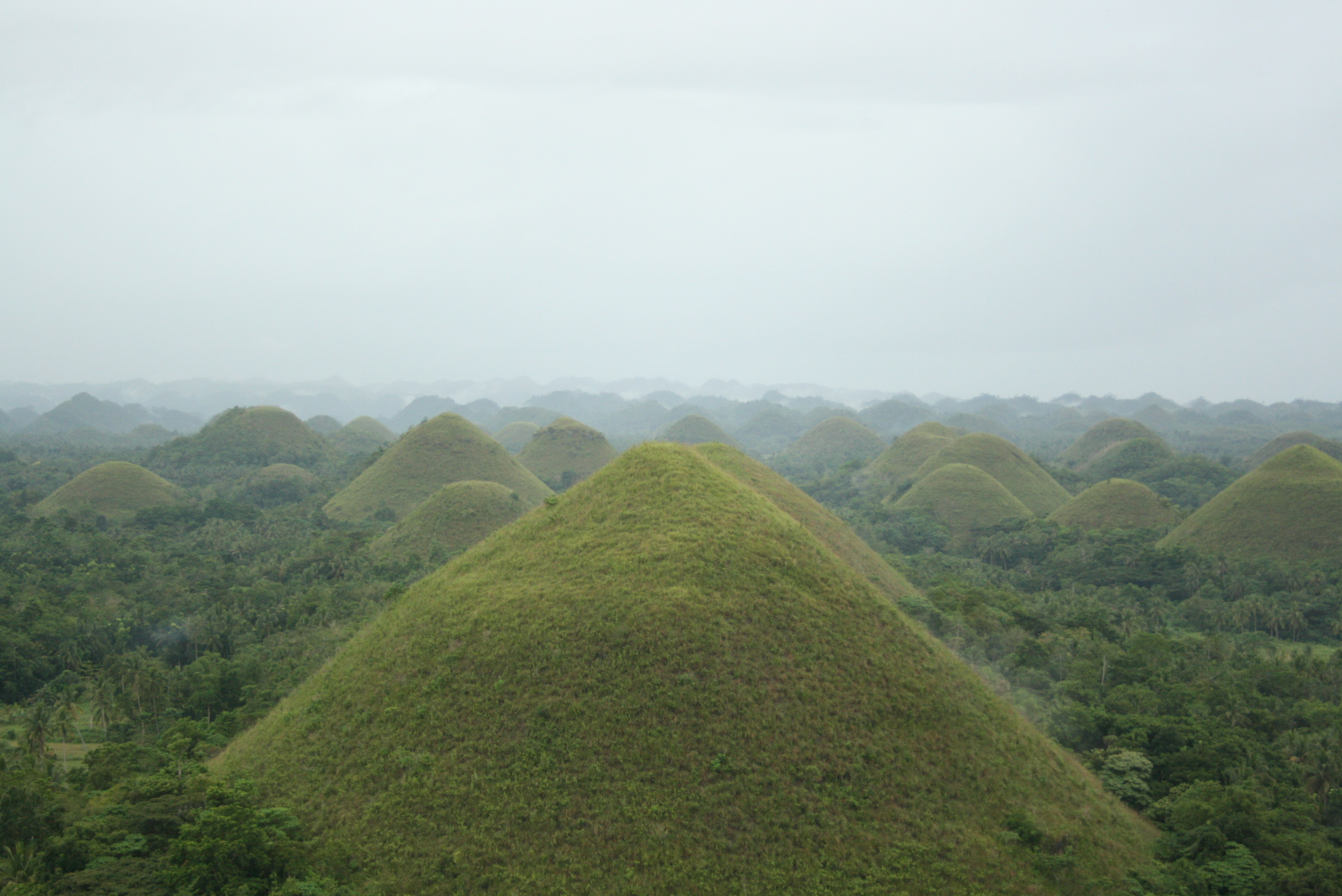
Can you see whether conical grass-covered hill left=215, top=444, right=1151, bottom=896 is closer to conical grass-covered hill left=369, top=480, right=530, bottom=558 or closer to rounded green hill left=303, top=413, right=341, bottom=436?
conical grass-covered hill left=369, top=480, right=530, bottom=558

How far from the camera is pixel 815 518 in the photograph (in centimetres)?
2686

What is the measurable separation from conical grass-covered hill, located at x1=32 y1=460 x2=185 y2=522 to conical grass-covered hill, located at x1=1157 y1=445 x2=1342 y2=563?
205 feet

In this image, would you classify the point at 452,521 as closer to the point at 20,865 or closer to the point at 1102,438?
the point at 20,865

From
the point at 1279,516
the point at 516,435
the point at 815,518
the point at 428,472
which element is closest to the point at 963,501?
the point at 1279,516

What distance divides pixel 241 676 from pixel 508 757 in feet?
41.4

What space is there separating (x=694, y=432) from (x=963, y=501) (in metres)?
53.8

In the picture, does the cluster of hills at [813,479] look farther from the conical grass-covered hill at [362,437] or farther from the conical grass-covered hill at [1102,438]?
the conical grass-covered hill at [362,437]

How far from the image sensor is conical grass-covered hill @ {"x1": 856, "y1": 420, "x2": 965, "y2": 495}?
65438 mm

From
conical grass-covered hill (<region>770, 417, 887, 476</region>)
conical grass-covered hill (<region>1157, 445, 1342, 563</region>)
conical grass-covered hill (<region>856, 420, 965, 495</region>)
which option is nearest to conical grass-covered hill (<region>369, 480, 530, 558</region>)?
conical grass-covered hill (<region>856, 420, 965, 495</region>)

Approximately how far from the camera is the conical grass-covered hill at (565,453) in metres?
63.9

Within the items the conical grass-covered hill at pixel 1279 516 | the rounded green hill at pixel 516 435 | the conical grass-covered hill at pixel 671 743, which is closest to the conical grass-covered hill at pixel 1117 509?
the conical grass-covered hill at pixel 1279 516

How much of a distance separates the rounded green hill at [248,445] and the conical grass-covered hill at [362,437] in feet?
20.7

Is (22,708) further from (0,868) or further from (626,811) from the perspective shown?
(626,811)

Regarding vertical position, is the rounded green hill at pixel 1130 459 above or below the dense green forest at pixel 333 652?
above
